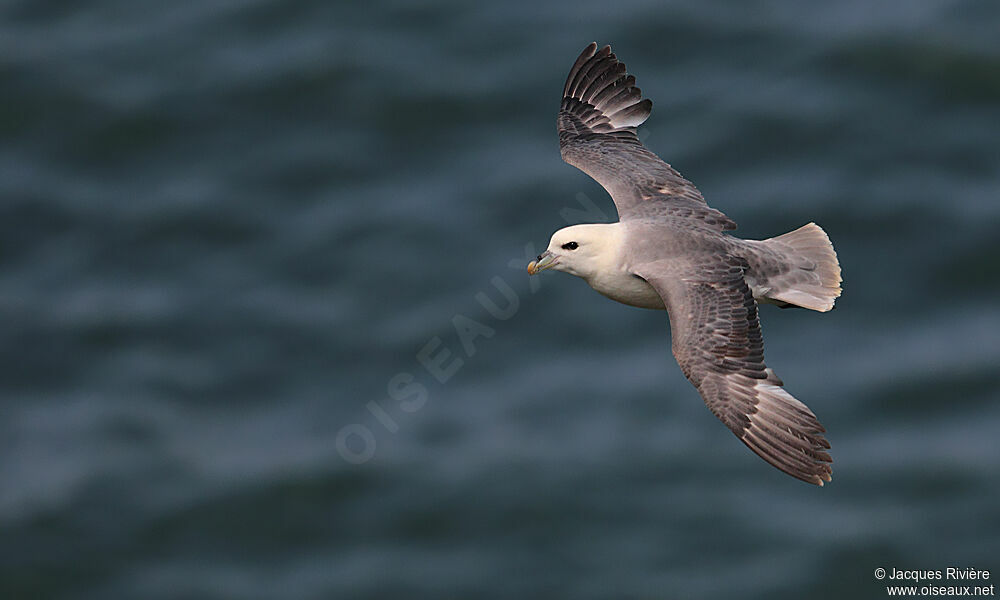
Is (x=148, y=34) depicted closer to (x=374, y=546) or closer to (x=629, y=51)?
(x=629, y=51)

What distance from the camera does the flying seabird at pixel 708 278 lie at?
332 inches

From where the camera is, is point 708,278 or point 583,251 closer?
point 708,278

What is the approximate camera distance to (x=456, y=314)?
60.5 feet

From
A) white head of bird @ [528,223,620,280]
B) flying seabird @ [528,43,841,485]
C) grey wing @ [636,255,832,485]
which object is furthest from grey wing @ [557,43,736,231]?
grey wing @ [636,255,832,485]

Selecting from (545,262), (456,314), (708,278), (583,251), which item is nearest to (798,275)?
(708,278)

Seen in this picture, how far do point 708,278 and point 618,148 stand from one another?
2.18 meters

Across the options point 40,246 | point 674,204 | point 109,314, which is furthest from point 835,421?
point 40,246

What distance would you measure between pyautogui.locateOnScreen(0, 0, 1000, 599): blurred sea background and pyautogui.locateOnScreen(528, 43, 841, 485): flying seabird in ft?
22.3

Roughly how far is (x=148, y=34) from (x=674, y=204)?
43.4ft

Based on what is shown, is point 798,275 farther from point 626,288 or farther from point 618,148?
point 618,148

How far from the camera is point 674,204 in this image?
9.92 m

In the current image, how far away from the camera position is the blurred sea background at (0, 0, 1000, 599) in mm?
17516

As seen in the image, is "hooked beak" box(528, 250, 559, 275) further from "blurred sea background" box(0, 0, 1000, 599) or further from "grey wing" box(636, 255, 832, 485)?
"blurred sea background" box(0, 0, 1000, 599)

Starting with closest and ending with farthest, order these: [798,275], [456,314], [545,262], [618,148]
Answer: [545,262] < [798,275] < [618,148] < [456,314]
